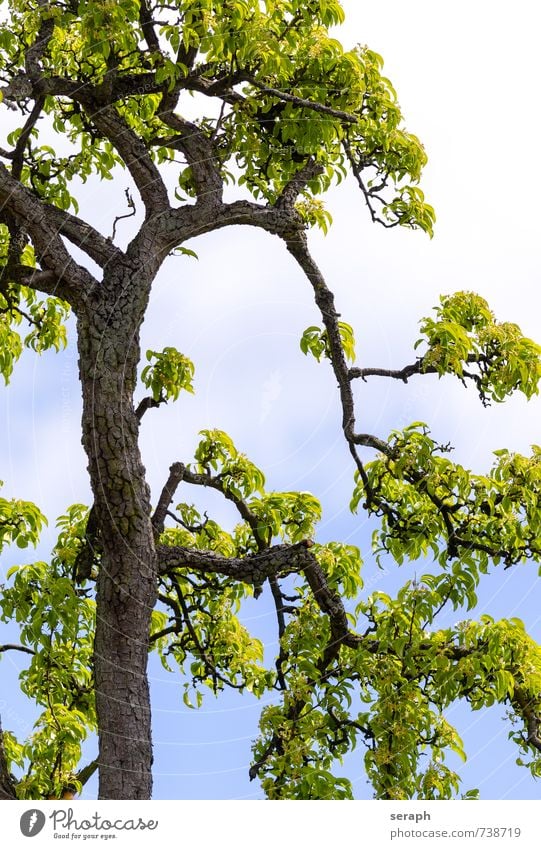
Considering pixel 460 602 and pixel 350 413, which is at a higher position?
pixel 350 413

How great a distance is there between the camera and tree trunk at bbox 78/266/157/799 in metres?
5.04

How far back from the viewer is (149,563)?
523 cm

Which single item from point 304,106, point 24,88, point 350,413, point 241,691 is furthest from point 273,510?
point 24,88

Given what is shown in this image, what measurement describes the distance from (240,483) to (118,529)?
0.83 metres

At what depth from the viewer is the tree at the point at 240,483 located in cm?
510

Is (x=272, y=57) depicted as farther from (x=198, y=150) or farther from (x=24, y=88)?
(x=24, y=88)

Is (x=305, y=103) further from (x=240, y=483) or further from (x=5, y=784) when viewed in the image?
(x=5, y=784)

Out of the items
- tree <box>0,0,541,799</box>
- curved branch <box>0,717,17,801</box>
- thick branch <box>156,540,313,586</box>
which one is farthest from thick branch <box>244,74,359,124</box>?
curved branch <box>0,717,17,801</box>

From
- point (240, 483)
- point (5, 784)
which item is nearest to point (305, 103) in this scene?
→ point (240, 483)

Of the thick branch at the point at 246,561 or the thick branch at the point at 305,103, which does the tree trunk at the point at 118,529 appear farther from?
the thick branch at the point at 305,103

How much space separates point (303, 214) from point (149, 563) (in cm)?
223

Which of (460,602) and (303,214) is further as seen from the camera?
(303,214)

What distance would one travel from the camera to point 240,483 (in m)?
5.76
